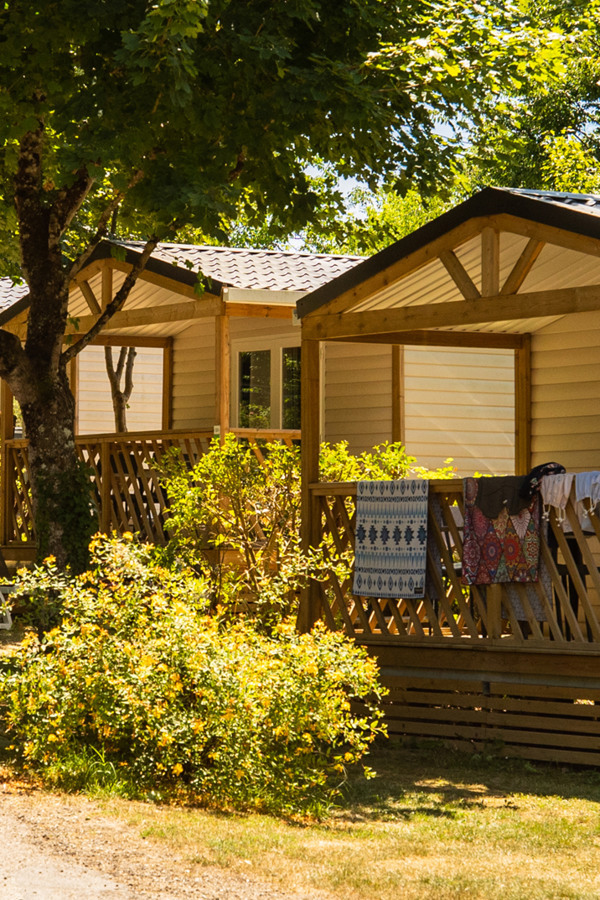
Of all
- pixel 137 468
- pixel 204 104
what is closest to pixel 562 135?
pixel 137 468

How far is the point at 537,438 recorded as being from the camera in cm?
1173

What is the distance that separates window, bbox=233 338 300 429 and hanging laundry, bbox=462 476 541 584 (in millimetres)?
7325

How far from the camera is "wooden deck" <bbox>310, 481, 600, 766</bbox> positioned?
834 centimetres

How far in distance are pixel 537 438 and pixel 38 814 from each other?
6977 mm

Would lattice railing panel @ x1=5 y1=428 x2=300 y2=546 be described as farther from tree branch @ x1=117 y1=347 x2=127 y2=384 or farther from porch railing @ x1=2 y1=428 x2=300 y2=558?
tree branch @ x1=117 y1=347 x2=127 y2=384

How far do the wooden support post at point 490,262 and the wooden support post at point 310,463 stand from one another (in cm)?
168

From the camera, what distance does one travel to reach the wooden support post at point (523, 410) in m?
11.8

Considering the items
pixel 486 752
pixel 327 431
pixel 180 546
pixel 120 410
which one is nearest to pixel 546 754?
pixel 486 752

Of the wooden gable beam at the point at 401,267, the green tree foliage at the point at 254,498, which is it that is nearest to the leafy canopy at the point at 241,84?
the wooden gable beam at the point at 401,267

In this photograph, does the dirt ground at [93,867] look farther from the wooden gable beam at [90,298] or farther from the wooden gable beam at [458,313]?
the wooden gable beam at [90,298]

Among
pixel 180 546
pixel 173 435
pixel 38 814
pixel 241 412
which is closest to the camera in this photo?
pixel 38 814

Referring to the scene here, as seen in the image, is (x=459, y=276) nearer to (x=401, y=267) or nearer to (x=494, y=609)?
(x=401, y=267)

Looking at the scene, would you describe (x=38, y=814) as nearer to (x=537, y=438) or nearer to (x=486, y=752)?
(x=486, y=752)

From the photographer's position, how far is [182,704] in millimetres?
6816
